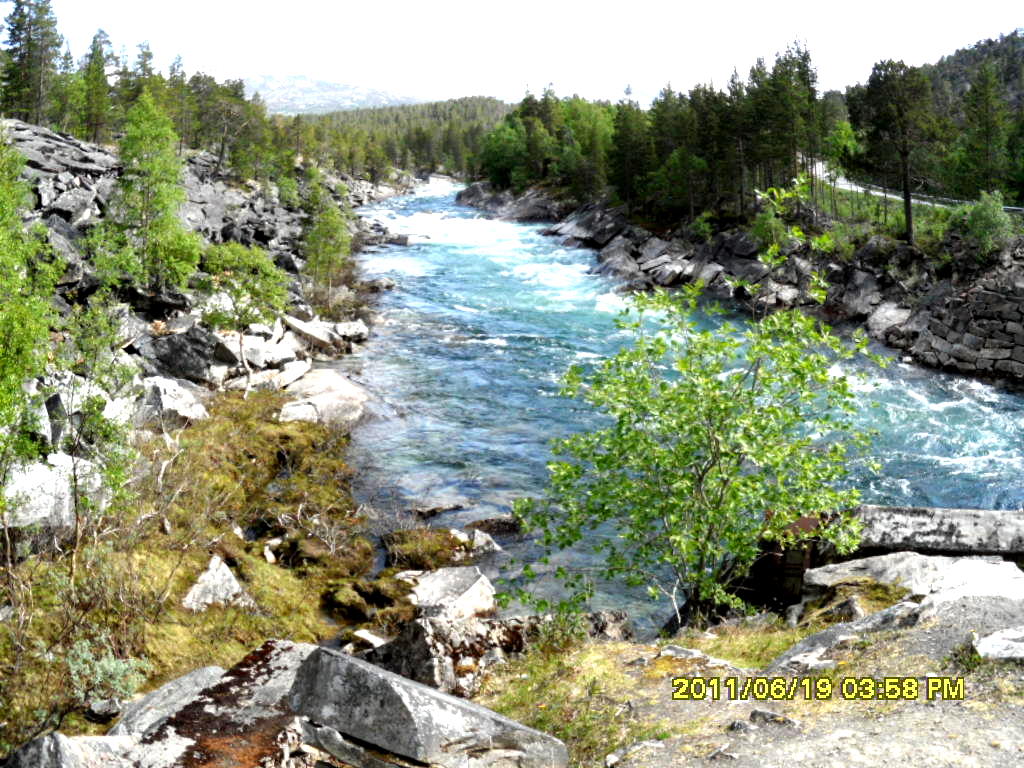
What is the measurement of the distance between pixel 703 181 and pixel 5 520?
66.6 meters

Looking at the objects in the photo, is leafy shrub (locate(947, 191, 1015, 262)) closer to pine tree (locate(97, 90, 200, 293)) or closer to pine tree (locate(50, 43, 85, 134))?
pine tree (locate(97, 90, 200, 293))

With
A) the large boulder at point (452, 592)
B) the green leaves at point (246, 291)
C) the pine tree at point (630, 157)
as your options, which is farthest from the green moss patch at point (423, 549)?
the pine tree at point (630, 157)

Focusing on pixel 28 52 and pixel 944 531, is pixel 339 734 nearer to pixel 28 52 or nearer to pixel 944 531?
pixel 944 531

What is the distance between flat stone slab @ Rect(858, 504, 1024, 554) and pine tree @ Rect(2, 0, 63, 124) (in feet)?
317

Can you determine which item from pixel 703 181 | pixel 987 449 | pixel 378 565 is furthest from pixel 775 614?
pixel 703 181

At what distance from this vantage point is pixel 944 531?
1738 cm

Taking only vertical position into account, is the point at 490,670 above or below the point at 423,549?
above

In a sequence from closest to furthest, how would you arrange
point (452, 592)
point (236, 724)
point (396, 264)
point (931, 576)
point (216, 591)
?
point (236, 724) → point (931, 576) → point (216, 591) → point (452, 592) → point (396, 264)

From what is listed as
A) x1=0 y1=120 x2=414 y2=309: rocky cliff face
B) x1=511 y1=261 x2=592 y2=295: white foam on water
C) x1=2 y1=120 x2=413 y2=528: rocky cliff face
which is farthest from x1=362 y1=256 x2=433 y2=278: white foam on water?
x1=2 y1=120 x2=413 y2=528: rocky cliff face

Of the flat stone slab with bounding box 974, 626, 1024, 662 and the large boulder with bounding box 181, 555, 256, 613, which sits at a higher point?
the flat stone slab with bounding box 974, 626, 1024, 662

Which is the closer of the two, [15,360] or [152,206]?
[15,360]

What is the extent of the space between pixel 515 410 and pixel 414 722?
25.7 metres

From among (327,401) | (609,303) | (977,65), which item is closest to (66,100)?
(609,303)

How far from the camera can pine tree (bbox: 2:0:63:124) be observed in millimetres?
85812
